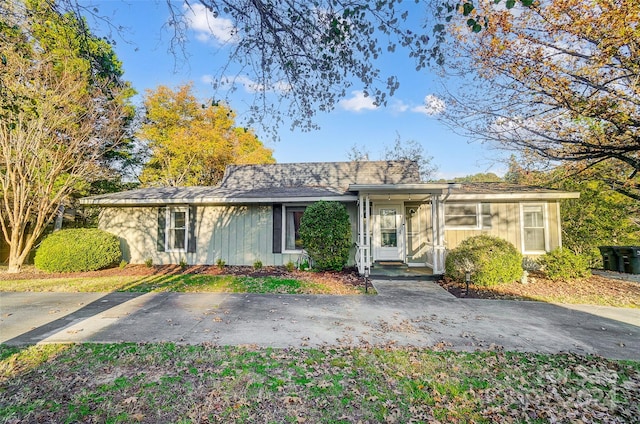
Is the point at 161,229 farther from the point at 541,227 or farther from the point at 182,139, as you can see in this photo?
the point at 541,227

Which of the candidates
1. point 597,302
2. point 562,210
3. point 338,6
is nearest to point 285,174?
point 338,6

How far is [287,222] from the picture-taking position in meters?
10.4

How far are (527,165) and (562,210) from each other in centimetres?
578

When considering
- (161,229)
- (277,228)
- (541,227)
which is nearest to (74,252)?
(161,229)

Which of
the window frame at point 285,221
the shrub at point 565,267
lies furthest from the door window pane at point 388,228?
the shrub at point 565,267

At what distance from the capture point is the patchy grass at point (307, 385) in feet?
8.66

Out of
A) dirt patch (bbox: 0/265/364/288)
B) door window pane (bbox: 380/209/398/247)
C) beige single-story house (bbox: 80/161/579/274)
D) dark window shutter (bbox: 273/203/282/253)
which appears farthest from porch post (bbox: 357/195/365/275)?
dark window shutter (bbox: 273/203/282/253)

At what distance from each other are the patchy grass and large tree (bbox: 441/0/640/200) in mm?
5858

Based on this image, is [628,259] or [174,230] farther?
[174,230]

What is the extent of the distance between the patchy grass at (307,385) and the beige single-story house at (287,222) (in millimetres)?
6166

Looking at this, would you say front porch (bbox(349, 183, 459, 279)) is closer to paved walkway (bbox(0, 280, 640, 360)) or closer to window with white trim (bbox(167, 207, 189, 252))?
paved walkway (bbox(0, 280, 640, 360))

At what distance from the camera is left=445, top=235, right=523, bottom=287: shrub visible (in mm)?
7551

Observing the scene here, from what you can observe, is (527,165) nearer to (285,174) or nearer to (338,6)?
(338,6)

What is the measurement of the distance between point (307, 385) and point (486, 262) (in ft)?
20.6
